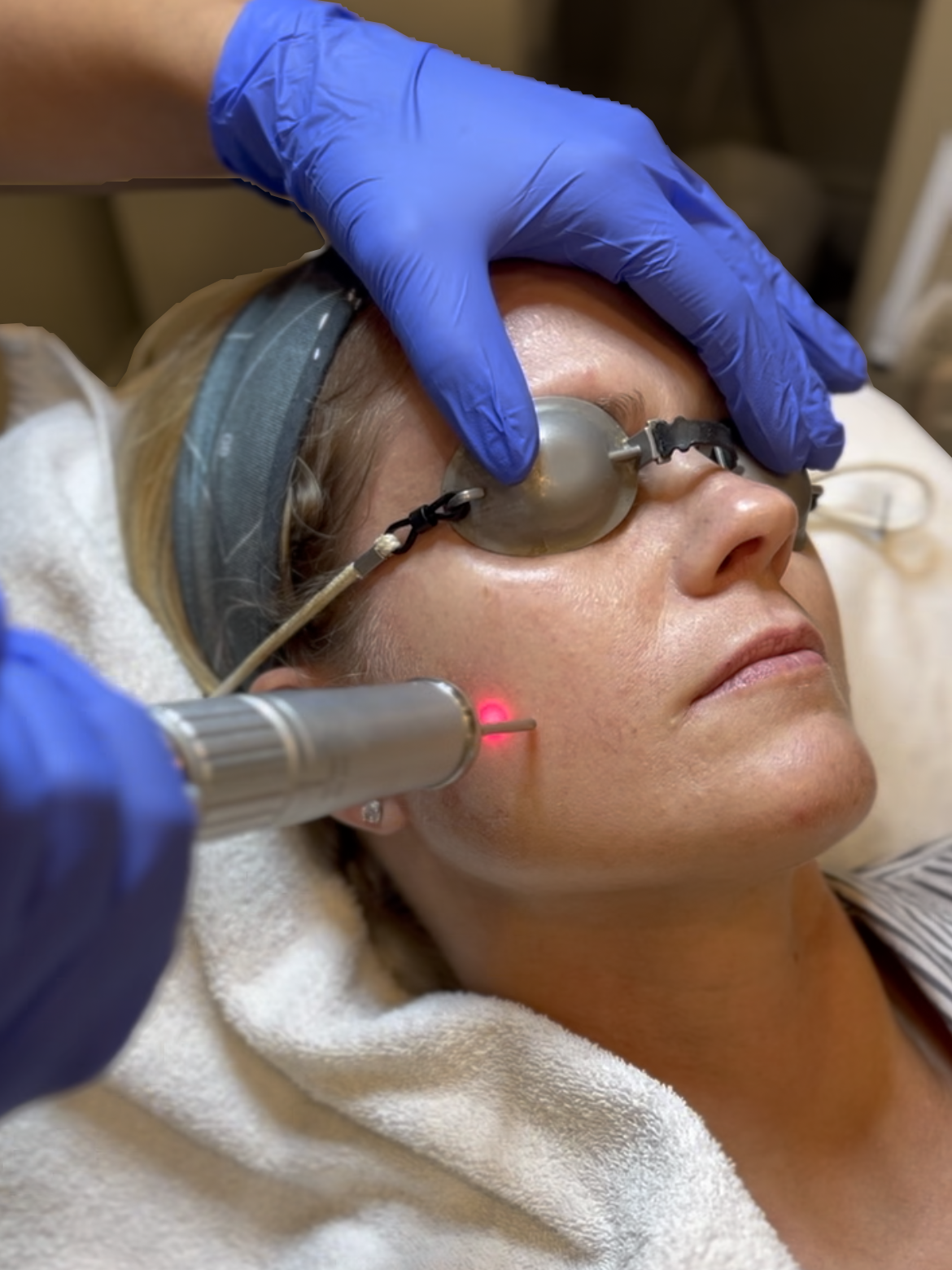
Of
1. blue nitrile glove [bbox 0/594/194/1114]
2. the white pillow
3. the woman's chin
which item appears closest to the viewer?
blue nitrile glove [bbox 0/594/194/1114]

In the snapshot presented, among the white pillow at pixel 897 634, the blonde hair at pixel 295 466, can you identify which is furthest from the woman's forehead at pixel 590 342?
the white pillow at pixel 897 634

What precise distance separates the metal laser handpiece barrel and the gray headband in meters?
0.34

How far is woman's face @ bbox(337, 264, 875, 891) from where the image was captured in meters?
0.82

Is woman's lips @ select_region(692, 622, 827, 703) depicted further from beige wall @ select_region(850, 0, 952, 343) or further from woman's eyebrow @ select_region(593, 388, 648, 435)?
beige wall @ select_region(850, 0, 952, 343)

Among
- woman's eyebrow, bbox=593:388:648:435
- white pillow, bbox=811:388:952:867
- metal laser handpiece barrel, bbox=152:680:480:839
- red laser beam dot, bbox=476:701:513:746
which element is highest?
woman's eyebrow, bbox=593:388:648:435

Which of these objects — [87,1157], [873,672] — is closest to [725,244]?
[873,672]

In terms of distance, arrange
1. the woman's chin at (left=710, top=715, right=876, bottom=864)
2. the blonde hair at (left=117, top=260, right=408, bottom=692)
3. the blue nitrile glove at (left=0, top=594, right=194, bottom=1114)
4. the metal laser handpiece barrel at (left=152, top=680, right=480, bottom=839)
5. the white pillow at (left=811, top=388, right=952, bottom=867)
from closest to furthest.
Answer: the blue nitrile glove at (left=0, top=594, right=194, bottom=1114) → the metal laser handpiece barrel at (left=152, top=680, right=480, bottom=839) → the woman's chin at (left=710, top=715, right=876, bottom=864) → the blonde hair at (left=117, top=260, right=408, bottom=692) → the white pillow at (left=811, top=388, right=952, bottom=867)

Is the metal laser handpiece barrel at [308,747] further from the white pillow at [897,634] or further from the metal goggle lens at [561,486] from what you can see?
the white pillow at [897,634]

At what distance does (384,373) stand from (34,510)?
0.43 metres

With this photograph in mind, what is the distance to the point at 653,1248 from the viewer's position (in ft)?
2.82

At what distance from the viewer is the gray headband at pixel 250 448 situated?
0.95 metres

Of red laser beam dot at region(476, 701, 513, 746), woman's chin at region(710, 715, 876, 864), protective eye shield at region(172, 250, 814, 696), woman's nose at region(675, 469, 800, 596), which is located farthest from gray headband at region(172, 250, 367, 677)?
woman's chin at region(710, 715, 876, 864)

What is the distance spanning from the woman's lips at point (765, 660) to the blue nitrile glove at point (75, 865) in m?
0.49

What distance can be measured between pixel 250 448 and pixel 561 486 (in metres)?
0.31
